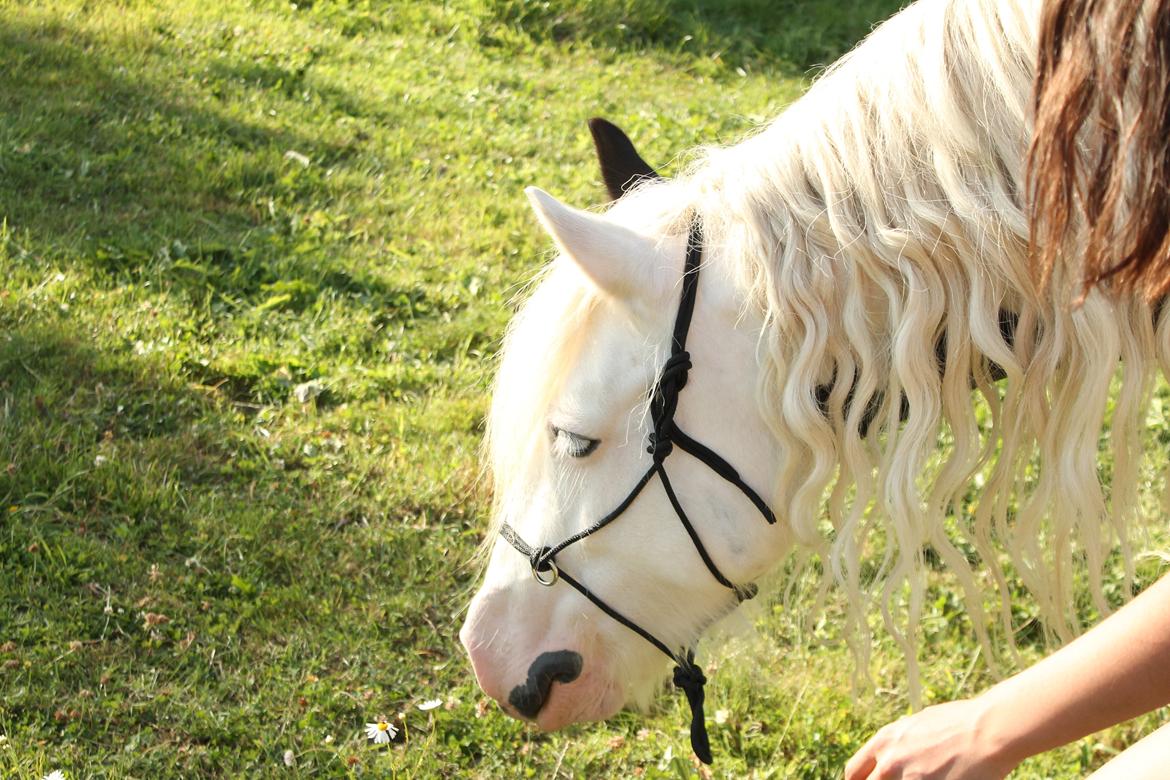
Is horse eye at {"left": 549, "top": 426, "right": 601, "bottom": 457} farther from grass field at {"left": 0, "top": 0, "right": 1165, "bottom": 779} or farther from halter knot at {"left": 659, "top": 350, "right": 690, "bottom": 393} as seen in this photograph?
grass field at {"left": 0, "top": 0, "right": 1165, "bottom": 779}

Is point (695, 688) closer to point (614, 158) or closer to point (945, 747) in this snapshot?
point (945, 747)

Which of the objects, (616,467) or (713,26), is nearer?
(616,467)

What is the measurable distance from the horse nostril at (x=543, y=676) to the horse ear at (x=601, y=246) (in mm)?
697

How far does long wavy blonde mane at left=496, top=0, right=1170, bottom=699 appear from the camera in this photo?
1.78m

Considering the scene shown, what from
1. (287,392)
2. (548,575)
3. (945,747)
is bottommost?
(287,392)

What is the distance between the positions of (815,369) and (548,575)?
619 millimetres

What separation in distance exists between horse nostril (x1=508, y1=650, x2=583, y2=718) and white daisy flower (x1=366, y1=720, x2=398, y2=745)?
68 centimetres

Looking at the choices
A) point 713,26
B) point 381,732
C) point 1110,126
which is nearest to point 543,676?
point 381,732

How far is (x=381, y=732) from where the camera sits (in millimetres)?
2715

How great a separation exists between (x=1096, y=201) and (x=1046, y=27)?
9.1 inches

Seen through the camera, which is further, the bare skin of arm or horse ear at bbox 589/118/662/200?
horse ear at bbox 589/118/662/200

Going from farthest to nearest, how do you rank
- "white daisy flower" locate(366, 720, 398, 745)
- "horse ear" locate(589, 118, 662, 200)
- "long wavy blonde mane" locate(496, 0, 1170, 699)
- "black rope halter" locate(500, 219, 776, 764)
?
"white daisy flower" locate(366, 720, 398, 745), "horse ear" locate(589, 118, 662, 200), "black rope halter" locate(500, 219, 776, 764), "long wavy blonde mane" locate(496, 0, 1170, 699)

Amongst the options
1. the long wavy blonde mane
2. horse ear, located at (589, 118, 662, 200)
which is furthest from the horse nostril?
horse ear, located at (589, 118, 662, 200)

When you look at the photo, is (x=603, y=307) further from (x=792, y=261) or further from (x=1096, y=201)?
(x=1096, y=201)
